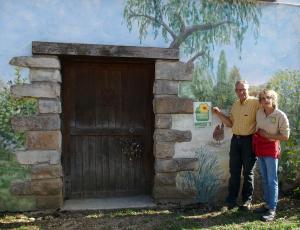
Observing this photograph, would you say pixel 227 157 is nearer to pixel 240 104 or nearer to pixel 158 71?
pixel 240 104

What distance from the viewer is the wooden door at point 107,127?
546 centimetres

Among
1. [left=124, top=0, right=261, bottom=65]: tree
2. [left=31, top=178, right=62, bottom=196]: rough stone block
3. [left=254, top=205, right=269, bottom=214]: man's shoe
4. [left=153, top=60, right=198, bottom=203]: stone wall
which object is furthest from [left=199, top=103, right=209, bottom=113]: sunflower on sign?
[left=31, top=178, right=62, bottom=196]: rough stone block

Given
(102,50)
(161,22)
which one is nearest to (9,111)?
(102,50)

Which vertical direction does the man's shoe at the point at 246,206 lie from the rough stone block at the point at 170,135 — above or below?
below

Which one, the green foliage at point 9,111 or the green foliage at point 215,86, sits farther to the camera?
the green foliage at point 215,86

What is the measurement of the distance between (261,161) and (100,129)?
225 centimetres

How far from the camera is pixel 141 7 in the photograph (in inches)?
206

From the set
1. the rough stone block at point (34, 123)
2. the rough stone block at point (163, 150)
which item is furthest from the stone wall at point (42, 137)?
the rough stone block at point (163, 150)

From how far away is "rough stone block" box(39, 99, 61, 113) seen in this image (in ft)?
16.3

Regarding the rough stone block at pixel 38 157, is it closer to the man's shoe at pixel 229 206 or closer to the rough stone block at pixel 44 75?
the rough stone block at pixel 44 75

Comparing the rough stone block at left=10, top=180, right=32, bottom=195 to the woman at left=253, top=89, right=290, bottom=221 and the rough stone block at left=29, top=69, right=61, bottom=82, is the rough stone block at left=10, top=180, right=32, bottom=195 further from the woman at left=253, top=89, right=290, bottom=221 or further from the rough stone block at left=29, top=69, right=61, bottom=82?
the woman at left=253, top=89, right=290, bottom=221

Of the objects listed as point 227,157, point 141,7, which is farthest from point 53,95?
point 227,157

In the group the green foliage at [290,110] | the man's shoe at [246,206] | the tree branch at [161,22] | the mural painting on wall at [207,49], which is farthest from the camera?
the green foliage at [290,110]

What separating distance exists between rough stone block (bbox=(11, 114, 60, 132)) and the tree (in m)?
1.64
